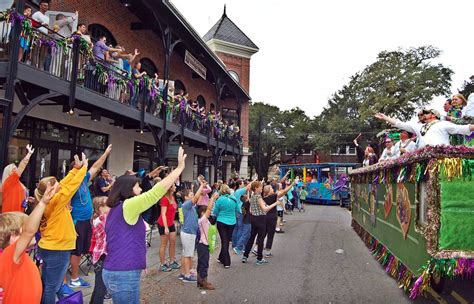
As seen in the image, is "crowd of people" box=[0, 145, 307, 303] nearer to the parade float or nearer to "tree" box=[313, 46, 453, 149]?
the parade float

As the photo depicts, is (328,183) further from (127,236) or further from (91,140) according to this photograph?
(127,236)

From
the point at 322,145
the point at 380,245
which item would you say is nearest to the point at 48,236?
the point at 380,245

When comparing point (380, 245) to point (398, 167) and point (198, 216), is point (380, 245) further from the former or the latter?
point (198, 216)

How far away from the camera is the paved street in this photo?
5.86m

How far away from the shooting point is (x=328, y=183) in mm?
29469

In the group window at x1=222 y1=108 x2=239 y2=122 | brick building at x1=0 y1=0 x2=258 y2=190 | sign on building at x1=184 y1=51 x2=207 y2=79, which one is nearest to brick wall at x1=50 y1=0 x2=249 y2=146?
brick building at x1=0 y1=0 x2=258 y2=190

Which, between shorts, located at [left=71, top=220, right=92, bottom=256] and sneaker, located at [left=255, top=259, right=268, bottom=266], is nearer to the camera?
shorts, located at [left=71, top=220, right=92, bottom=256]

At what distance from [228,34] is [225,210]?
993 inches

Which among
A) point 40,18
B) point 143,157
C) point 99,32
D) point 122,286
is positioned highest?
point 99,32

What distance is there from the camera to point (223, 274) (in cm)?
753

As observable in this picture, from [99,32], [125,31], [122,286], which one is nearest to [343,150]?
[125,31]

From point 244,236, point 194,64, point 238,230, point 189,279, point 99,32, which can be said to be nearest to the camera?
point 189,279

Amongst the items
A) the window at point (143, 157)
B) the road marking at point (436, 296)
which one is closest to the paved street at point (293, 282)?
the road marking at point (436, 296)

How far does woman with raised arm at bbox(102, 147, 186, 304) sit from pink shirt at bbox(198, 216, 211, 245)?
10.6ft
